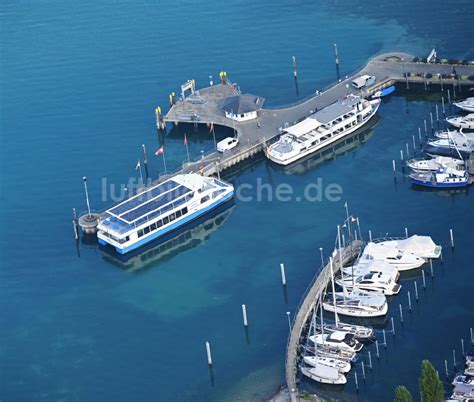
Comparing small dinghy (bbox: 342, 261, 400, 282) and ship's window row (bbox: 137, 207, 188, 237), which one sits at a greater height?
ship's window row (bbox: 137, 207, 188, 237)

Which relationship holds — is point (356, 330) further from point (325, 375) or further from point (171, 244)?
point (171, 244)

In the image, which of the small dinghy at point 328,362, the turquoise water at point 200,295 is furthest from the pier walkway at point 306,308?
the turquoise water at point 200,295

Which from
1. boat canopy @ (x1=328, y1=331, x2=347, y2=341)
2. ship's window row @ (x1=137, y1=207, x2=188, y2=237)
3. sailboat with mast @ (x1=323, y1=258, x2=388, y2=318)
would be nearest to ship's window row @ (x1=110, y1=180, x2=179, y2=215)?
ship's window row @ (x1=137, y1=207, x2=188, y2=237)

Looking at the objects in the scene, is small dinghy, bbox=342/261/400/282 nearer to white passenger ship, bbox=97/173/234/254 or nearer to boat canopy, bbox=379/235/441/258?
boat canopy, bbox=379/235/441/258

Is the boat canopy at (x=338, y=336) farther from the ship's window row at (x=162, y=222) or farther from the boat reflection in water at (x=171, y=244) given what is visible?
the ship's window row at (x=162, y=222)

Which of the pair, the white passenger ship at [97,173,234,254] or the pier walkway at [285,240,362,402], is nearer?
the pier walkway at [285,240,362,402]

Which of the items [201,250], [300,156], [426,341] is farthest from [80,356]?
[300,156]

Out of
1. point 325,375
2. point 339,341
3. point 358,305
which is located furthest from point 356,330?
point 325,375
